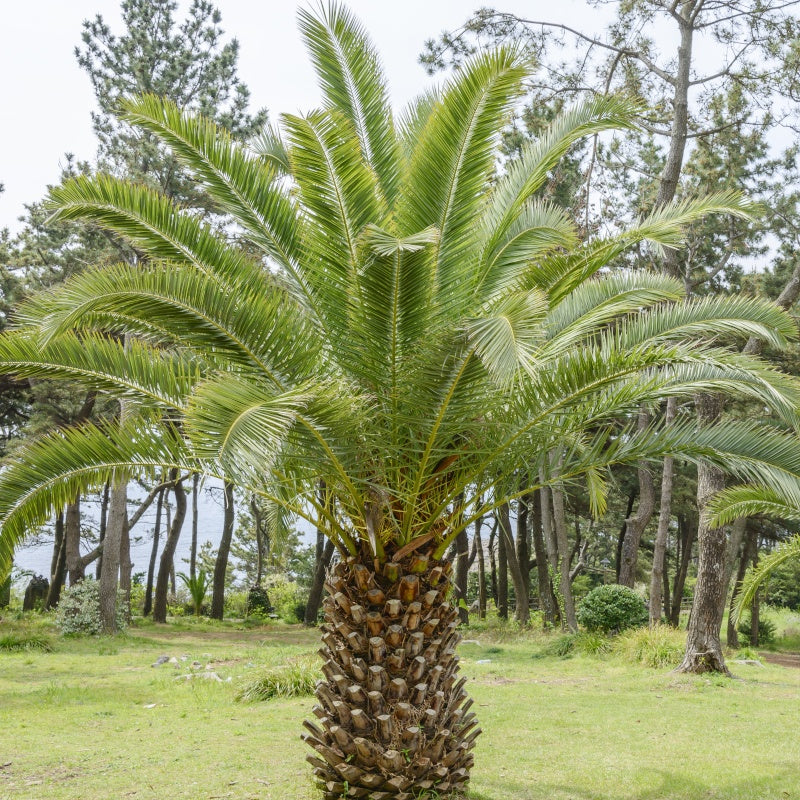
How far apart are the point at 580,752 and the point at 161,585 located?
1721cm

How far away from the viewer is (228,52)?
19625 mm

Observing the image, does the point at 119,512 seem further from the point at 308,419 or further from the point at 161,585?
the point at 308,419

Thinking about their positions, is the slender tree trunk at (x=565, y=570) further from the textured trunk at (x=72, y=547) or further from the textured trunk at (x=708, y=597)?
the textured trunk at (x=72, y=547)

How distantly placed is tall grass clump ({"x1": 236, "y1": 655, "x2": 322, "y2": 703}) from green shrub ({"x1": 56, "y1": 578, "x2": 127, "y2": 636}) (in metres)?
8.44

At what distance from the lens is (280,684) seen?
10023 mm

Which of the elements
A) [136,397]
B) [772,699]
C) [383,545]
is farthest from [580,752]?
[136,397]

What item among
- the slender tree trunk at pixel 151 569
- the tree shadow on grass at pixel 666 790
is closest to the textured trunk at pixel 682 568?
the slender tree trunk at pixel 151 569

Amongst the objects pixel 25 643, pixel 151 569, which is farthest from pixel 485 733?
pixel 151 569

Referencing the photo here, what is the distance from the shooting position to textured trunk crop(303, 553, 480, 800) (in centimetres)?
523

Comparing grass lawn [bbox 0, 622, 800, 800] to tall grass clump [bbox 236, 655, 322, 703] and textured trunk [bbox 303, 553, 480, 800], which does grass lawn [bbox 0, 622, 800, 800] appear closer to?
tall grass clump [bbox 236, 655, 322, 703]

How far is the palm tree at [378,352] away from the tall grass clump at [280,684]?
4654mm

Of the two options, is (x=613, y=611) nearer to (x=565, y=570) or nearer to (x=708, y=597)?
(x=565, y=570)

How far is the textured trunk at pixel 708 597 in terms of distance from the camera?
11766mm

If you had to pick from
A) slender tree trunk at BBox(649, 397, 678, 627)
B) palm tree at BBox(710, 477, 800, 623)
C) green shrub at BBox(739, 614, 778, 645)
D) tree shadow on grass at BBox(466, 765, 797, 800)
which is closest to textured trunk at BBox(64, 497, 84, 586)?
slender tree trunk at BBox(649, 397, 678, 627)
